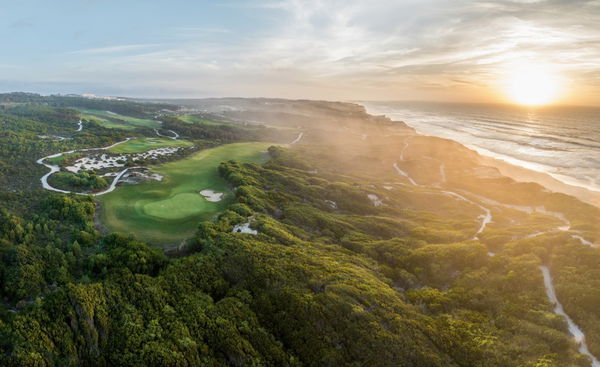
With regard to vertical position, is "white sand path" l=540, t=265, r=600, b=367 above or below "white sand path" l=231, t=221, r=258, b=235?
below

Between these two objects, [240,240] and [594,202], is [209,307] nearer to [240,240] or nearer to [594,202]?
[240,240]

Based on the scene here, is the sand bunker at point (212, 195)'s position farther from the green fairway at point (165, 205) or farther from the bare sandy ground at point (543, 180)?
the bare sandy ground at point (543, 180)

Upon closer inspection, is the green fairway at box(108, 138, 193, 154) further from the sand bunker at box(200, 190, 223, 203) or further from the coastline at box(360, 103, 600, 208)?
the coastline at box(360, 103, 600, 208)

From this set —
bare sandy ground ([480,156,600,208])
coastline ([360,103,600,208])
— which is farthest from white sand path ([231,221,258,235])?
bare sandy ground ([480,156,600,208])

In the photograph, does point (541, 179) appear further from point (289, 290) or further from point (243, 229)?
point (289, 290)

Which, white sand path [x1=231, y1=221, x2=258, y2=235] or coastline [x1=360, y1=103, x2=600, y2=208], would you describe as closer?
white sand path [x1=231, y1=221, x2=258, y2=235]

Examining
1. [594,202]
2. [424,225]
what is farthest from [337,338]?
[594,202]
